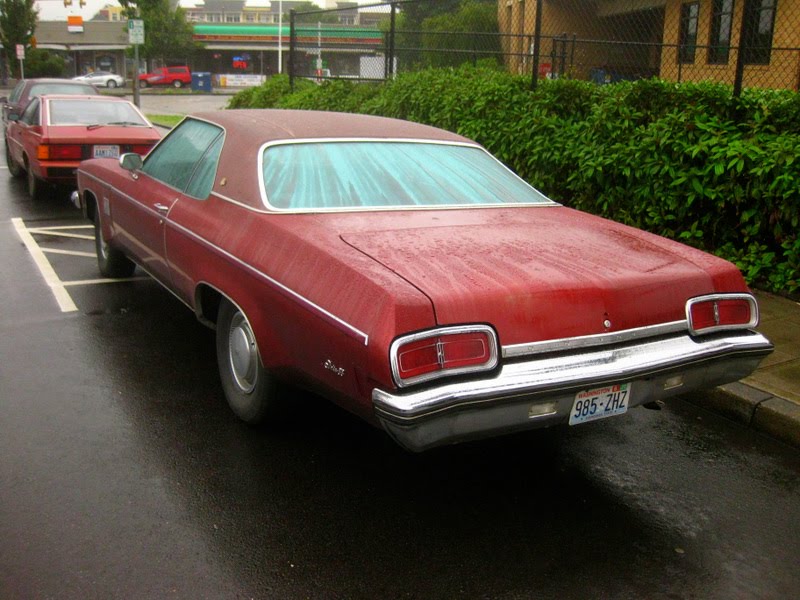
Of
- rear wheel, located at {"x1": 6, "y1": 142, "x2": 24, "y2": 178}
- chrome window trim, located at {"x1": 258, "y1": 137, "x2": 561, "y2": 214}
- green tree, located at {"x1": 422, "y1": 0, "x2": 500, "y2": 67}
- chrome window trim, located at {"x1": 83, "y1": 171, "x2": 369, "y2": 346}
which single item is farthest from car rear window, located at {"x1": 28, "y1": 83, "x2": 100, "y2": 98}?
chrome window trim, located at {"x1": 258, "y1": 137, "x2": 561, "y2": 214}

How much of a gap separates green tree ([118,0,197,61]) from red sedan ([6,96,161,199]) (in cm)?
4925

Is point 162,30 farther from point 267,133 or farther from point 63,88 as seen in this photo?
point 267,133

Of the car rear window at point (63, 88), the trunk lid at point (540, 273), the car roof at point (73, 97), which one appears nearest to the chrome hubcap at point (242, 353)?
the trunk lid at point (540, 273)

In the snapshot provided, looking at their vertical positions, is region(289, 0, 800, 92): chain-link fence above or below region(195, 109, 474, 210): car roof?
above

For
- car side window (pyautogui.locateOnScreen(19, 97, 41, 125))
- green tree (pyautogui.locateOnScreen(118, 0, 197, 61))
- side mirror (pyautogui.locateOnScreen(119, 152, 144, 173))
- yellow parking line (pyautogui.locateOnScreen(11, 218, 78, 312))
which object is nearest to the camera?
side mirror (pyautogui.locateOnScreen(119, 152, 144, 173))

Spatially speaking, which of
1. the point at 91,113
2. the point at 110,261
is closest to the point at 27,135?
the point at 91,113

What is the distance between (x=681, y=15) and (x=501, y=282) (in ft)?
38.4

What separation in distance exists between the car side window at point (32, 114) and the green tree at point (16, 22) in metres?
45.4

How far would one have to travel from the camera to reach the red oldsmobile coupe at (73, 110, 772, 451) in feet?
10.1

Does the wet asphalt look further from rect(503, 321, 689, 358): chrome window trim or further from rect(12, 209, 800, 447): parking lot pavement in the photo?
rect(503, 321, 689, 358): chrome window trim

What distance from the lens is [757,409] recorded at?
4523 millimetres

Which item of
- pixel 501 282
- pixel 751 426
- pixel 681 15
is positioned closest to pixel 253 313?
pixel 501 282

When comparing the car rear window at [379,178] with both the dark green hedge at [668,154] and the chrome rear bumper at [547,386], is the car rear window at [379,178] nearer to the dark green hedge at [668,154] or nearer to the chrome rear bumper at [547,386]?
the chrome rear bumper at [547,386]

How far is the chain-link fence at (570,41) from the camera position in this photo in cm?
1004
